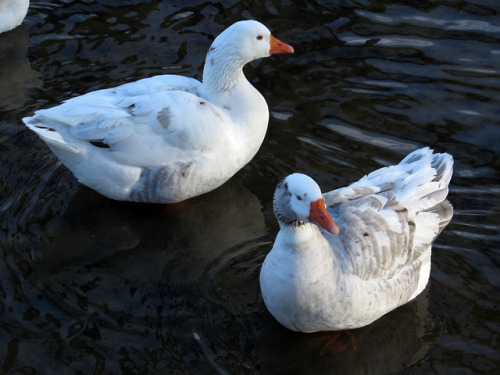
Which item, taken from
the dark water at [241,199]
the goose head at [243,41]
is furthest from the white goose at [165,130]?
the dark water at [241,199]

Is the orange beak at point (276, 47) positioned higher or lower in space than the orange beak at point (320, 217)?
higher

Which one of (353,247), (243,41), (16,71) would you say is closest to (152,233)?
(243,41)

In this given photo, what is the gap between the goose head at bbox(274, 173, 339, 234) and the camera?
4816 millimetres

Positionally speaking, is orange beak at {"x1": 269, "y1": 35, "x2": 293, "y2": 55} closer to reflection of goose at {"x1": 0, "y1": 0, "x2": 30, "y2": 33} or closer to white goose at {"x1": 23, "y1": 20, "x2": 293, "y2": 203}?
white goose at {"x1": 23, "y1": 20, "x2": 293, "y2": 203}

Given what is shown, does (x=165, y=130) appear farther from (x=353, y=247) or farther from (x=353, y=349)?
(x=353, y=349)

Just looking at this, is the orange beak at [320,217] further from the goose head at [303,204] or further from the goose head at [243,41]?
the goose head at [243,41]

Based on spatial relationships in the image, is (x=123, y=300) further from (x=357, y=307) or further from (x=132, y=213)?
(x=357, y=307)

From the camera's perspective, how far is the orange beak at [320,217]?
4.81 m

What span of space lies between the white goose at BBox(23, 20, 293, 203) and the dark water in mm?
474

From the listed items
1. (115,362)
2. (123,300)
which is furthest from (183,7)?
(115,362)

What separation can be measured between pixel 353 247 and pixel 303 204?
630mm

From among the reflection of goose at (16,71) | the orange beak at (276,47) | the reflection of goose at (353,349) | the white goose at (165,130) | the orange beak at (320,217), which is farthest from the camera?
the reflection of goose at (16,71)

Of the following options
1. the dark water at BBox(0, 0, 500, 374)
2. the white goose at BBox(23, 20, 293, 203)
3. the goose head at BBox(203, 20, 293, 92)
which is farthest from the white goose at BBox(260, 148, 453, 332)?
the goose head at BBox(203, 20, 293, 92)

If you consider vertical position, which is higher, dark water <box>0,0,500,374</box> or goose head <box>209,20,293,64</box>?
goose head <box>209,20,293,64</box>
